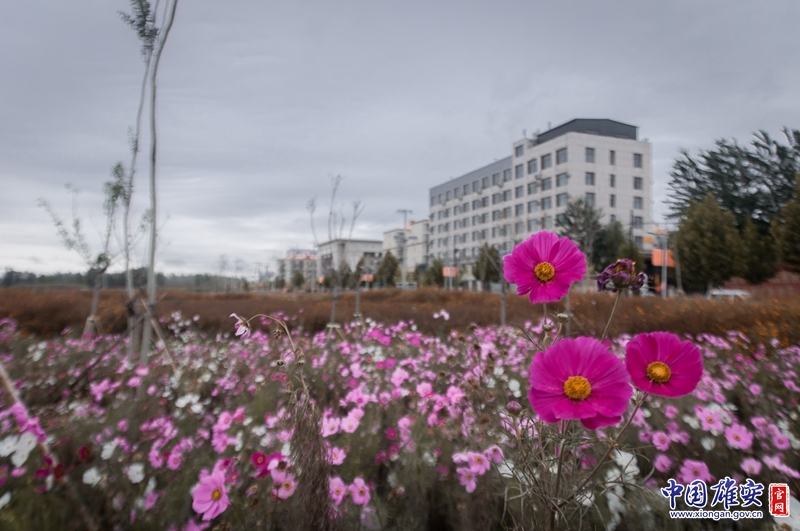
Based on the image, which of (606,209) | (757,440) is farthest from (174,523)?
(606,209)

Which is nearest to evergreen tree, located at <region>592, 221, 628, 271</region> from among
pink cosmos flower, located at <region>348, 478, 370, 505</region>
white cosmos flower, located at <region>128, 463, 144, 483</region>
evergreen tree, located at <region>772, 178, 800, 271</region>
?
evergreen tree, located at <region>772, 178, 800, 271</region>

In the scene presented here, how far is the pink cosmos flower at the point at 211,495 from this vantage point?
3.96ft

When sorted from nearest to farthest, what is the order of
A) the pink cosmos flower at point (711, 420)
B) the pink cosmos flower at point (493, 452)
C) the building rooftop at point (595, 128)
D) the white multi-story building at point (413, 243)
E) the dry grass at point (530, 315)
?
the pink cosmos flower at point (493, 452)
the pink cosmos flower at point (711, 420)
the dry grass at point (530, 315)
the building rooftop at point (595, 128)
the white multi-story building at point (413, 243)

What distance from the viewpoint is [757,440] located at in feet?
6.31

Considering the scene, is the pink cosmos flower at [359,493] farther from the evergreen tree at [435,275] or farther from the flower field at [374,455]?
the evergreen tree at [435,275]

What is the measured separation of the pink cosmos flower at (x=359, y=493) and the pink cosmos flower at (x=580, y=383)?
920 millimetres

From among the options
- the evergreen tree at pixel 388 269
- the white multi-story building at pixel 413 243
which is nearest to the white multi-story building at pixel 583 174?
the evergreen tree at pixel 388 269

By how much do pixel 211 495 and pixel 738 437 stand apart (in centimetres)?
181

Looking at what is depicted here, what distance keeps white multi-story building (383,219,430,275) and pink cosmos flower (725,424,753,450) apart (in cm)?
6261

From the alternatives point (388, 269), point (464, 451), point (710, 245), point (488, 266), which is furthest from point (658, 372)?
point (388, 269)

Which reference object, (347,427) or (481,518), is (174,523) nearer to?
(347,427)

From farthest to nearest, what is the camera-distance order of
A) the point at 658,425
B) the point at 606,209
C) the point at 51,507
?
the point at 606,209
the point at 658,425
the point at 51,507

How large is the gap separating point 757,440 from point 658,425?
362 mm

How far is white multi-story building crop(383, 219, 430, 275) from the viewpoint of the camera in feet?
218
